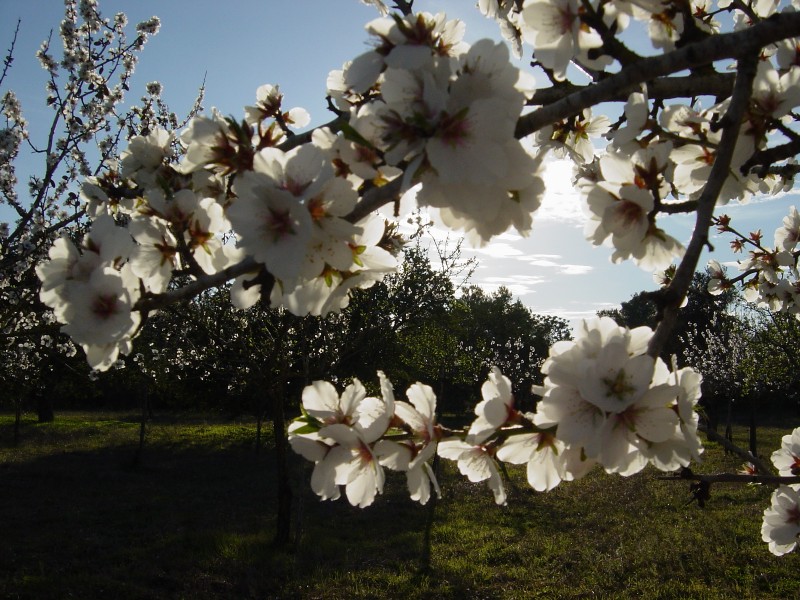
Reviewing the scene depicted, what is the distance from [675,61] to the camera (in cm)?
95

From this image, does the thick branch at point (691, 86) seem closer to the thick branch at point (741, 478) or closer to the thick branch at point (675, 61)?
the thick branch at point (675, 61)

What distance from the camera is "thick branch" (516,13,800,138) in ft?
3.05

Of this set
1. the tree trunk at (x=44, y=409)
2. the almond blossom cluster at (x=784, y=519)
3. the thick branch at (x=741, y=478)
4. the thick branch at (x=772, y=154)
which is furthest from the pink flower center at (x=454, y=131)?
the tree trunk at (x=44, y=409)

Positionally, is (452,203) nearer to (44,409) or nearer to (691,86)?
(691,86)

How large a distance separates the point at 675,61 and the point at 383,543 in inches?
313

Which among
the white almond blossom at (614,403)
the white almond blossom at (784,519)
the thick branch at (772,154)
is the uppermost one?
the thick branch at (772,154)

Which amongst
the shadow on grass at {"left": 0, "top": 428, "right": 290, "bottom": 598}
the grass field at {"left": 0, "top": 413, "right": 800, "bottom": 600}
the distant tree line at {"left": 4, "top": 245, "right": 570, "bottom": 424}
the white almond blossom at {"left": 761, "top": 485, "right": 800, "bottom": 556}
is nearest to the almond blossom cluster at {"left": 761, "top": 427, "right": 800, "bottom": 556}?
the white almond blossom at {"left": 761, "top": 485, "right": 800, "bottom": 556}

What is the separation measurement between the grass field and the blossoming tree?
3.90 meters

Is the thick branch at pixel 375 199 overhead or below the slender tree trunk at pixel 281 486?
overhead

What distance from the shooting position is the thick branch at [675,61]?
0.93 m

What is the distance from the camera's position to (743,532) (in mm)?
7852

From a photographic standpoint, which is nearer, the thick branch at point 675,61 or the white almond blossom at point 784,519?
the thick branch at point 675,61

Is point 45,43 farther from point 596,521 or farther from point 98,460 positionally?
point 98,460

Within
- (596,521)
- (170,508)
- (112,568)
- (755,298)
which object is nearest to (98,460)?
(170,508)
